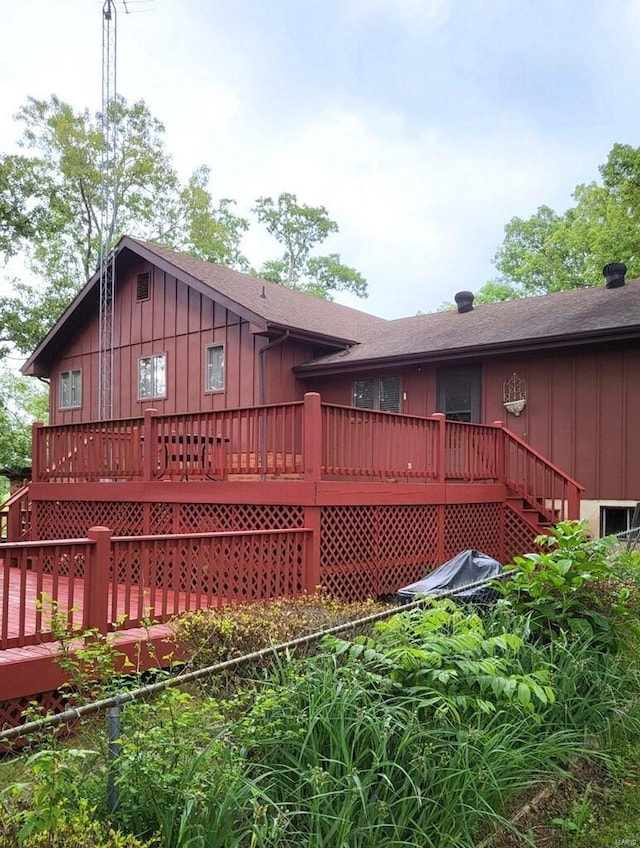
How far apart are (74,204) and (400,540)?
25.5 metres

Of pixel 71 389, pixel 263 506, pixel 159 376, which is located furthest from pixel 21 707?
pixel 71 389

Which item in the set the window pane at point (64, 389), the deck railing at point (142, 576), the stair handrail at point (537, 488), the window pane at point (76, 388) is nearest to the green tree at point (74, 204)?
the window pane at point (64, 389)

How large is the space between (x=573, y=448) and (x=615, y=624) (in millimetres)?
7760

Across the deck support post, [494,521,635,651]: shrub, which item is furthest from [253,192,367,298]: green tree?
[494,521,635,651]: shrub

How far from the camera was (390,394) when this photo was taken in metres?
14.6

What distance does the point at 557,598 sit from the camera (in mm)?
4746

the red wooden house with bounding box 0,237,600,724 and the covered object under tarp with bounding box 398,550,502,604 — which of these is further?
the red wooden house with bounding box 0,237,600,724

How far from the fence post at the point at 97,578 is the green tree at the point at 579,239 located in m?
17.6

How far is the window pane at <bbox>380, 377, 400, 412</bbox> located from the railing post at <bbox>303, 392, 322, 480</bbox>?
6487 mm

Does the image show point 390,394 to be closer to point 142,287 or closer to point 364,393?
point 364,393

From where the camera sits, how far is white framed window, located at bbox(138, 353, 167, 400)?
16484mm

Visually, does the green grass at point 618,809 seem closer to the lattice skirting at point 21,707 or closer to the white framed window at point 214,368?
the lattice skirting at point 21,707

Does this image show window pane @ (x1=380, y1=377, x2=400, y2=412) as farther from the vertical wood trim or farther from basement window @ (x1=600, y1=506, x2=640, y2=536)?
the vertical wood trim

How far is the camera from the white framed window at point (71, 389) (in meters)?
18.5
